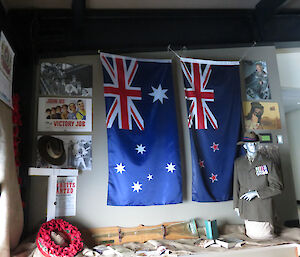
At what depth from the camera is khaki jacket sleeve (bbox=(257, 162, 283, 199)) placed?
2.92 metres

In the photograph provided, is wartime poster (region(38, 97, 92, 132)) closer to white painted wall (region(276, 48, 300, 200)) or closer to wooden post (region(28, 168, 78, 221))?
wooden post (region(28, 168, 78, 221))

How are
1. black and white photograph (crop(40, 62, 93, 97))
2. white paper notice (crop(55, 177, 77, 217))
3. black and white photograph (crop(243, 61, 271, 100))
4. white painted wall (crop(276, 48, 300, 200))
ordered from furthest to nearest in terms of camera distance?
white painted wall (crop(276, 48, 300, 200)) → black and white photograph (crop(243, 61, 271, 100)) → black and white photograph (crop(40, 62, 93, 97)) → white paper notice (crop(55, 177, 77, 217))

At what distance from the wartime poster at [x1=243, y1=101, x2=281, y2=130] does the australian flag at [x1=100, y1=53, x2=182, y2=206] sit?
3.58ft

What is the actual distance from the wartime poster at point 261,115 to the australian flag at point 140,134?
3.58ft

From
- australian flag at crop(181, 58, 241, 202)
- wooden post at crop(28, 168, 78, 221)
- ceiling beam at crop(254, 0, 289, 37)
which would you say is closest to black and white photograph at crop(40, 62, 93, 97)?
wooden post at crop(28, 168, 78, 221)

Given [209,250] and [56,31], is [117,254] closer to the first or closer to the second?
[209,250]

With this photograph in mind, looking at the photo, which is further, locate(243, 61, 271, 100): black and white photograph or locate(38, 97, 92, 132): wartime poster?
locate(243, 61, 271, 100): black and white photograph

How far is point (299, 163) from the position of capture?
7984mm

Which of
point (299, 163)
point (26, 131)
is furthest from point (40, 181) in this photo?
point (299, 163)

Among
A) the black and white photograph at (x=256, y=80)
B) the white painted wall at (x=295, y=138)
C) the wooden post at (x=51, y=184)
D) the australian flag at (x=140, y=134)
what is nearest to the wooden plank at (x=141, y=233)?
the australian flag at (x=140, y=134)

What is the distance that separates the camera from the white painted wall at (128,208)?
3.12 meters

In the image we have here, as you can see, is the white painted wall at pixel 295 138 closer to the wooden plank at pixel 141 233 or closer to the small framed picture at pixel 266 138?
the small framed picture at pixel 266 138

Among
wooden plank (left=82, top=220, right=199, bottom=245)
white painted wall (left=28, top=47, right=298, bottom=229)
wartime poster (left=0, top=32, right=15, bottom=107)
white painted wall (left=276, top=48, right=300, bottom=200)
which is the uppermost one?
white painted wall (left=276, top=48, right=300, bottom=200)

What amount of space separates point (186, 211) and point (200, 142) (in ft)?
2.91
